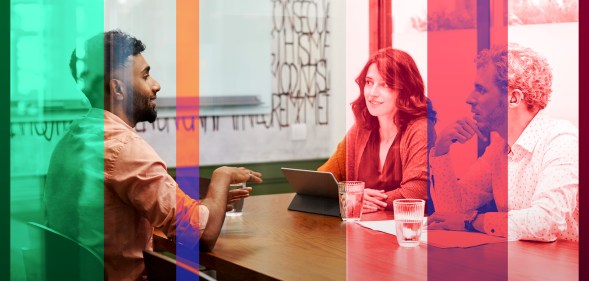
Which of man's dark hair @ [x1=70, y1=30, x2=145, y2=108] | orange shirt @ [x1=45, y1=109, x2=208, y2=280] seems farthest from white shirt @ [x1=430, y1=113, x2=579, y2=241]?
man's dark hair @ [x1=70, y1=30, x2=145, y2=108]

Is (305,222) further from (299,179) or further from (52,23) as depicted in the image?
(52,23)

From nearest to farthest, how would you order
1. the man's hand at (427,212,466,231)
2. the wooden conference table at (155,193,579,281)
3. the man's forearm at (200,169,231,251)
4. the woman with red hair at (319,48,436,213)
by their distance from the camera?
the wooden conference table at (155,193,579,281)
the man's forearm at (200,169,231,251)
the man's hand at (427,212,466,231)
the woman with red hair at (319,48,436,213)

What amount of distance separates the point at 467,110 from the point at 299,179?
0.82 metres

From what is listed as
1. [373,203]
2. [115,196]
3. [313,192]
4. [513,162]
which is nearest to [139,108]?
[115,196]

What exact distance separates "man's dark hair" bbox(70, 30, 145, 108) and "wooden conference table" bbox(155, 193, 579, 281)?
21.9 inches

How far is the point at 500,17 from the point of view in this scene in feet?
8.22

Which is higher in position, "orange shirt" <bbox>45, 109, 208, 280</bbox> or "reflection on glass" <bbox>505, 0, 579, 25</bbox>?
"reflection on glass" <bbox>505, 0, 579, 25</bbox>

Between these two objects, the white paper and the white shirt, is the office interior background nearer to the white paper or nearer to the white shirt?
the white shirt

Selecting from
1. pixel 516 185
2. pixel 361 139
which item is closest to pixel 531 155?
pixel 516 185

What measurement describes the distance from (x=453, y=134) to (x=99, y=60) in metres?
1.39

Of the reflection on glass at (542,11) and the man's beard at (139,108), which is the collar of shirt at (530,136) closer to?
the reflection on glass at (542,11)

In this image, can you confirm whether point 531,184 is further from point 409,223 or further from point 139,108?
point 139,108

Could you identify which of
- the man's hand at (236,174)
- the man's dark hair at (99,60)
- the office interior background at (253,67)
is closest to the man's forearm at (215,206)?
the man's hand at (236,174)

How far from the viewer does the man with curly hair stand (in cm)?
192
